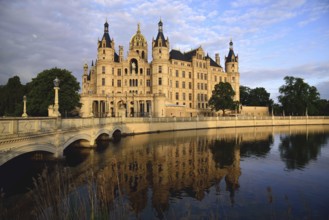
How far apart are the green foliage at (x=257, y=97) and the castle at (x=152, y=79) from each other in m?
19.4

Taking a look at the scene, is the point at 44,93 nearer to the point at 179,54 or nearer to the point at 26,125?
the point at 26,125

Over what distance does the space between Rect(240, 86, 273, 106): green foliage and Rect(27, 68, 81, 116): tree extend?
3078 inches

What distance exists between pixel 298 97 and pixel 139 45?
2162 inches

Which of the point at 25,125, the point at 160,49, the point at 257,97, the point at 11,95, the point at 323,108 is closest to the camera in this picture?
the point at 25,125

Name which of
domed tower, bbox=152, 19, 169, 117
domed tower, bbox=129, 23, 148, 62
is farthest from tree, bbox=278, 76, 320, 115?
domed tower, bbox=129, 23, 148, 62

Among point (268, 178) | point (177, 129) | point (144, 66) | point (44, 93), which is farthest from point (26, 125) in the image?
point (144, 66)

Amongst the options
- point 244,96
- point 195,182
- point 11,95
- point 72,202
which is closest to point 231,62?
point 244,96

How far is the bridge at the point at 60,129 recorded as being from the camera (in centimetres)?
1102

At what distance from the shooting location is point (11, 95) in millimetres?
59781

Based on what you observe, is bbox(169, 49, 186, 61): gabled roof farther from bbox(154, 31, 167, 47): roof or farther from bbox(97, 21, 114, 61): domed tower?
bbox(97, 21, 114, 61): domed tower

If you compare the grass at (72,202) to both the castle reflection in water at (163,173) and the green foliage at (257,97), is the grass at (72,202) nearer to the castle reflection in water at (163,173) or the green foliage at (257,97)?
the castle reflection in water at (163,173)

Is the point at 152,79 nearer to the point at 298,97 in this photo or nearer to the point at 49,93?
the point at 49,93

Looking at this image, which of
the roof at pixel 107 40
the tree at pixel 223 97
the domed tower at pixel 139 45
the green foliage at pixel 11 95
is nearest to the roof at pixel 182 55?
the domed tower at pixel 139 45

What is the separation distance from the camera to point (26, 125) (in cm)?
1293
